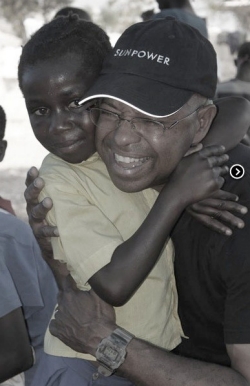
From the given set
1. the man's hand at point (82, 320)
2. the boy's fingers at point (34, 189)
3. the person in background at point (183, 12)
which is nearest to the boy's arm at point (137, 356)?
the man's hand at point (82, 320)

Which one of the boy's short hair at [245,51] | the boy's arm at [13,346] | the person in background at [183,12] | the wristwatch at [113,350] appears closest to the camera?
the wristwatch at [113,350]

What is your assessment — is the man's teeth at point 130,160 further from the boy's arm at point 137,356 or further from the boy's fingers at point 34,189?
the boy's arm at point 137,356

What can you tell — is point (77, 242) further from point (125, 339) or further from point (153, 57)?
point (153, 57)

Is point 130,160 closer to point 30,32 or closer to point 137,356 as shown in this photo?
point 137,356

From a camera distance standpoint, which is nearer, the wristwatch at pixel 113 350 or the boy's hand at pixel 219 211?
the boy's hand at pixel 219 211

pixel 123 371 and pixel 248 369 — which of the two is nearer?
pixel 248 369

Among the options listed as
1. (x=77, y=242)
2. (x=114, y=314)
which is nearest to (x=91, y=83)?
(x=77, y=242)

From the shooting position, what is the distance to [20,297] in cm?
353

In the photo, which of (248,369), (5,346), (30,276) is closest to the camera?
(248,369)

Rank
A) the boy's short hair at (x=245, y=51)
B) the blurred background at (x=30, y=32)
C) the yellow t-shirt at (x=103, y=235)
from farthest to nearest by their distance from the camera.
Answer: the blurred background at (x=30, y=32) → the boy's short hair at (x=245, y=51) → the yellow t-shirt at (x=103, y=235)

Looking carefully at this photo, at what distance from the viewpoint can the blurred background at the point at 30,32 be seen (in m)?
12.5

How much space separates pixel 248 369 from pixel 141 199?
0.70 metres

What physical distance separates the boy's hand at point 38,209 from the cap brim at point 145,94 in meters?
0.39

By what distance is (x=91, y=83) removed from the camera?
2557mm
